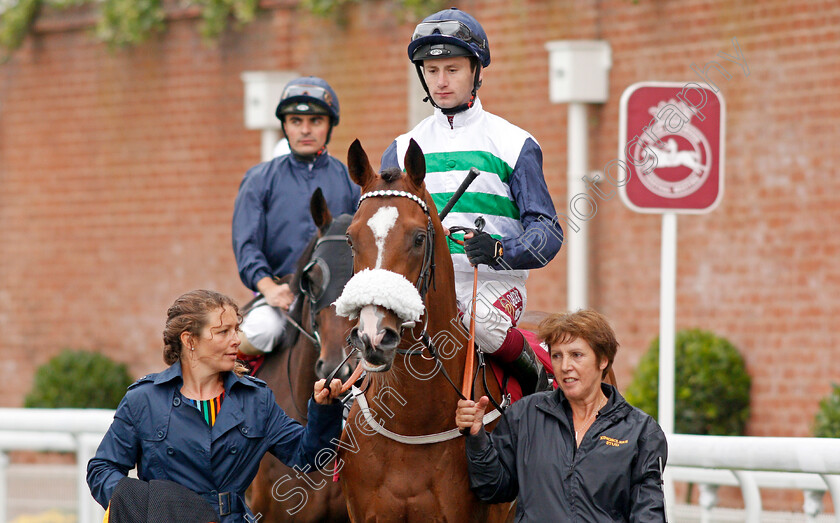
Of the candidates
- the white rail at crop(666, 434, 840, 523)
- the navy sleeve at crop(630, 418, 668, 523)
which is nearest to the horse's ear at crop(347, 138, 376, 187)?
the navy sleeve at crop(630, 418, 668, 523)

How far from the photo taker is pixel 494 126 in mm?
4582

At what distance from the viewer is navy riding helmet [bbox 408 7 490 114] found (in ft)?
14.6

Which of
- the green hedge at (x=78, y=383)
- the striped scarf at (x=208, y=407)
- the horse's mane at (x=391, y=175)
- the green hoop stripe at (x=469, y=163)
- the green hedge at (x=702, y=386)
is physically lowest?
the green hedge at (x=78, y=383)

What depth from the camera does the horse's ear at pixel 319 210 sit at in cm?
543

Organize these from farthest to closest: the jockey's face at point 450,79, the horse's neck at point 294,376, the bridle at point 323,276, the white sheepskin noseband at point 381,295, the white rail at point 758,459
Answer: the horse's neck at point 294,376
the bridle at point 323,276
the jockey's face at point 450,79
the white rail at point 758,459
the white sheepskin noseband at point 381,295

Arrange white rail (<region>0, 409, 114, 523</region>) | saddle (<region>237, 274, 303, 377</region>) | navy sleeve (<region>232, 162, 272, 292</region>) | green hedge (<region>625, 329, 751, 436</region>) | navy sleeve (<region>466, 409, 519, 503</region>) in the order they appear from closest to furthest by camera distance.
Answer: navy sleeve (<region>466, 409, 519, 503</region>) < saddle (<region>237, 274, 303, 377</region>) < navy sleeve (<region>232, 162, 272, 292</region>) < white rail (<region>0, 409, 114, 523</region>) < green hedge (<region>625, 329, 751, 436</region>)

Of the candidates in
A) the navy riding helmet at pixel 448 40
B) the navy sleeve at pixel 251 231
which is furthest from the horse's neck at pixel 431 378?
the navy sleeve at pixel 251 231

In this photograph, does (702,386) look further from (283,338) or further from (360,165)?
(360,165)

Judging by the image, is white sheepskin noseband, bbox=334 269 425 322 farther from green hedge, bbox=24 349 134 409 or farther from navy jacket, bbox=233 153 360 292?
green hedge, bbox=24 349 134 409

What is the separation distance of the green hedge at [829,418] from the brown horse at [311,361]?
11.8 ft

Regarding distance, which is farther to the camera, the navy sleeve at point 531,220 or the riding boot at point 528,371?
the riding boot at point 528,371

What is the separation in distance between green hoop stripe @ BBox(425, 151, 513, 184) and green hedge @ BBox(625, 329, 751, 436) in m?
4.60

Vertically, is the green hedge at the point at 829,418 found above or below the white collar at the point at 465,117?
below

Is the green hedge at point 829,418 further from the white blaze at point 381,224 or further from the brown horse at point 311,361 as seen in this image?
the white blaze at point 381,224
